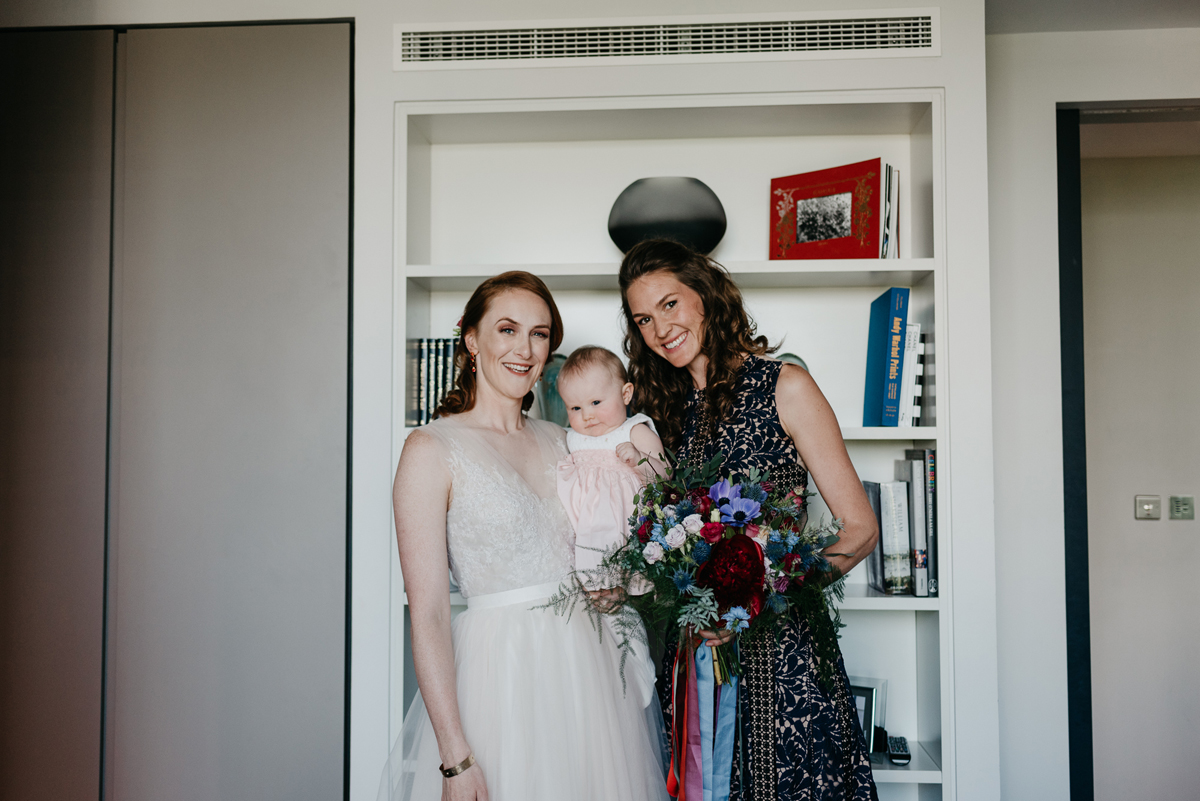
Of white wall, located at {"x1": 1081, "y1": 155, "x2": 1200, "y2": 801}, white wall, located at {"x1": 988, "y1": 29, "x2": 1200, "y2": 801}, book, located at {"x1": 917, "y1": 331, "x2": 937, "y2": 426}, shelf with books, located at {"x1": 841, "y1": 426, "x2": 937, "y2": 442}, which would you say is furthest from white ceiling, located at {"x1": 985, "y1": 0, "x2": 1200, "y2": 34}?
shelf with books, located at {"x1": 841, "y1": 426, "x2": 937, "y2": 442}

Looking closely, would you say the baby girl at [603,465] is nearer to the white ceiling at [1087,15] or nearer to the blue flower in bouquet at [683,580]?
the blue flower in bouquet at [683,580]

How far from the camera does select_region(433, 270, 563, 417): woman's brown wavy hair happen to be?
164 centimetres

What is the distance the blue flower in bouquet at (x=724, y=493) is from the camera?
4.35ft

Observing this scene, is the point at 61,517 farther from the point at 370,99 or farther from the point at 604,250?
the point at 604,250

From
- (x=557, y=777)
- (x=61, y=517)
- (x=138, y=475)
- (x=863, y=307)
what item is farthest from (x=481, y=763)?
(x=863, y=307)

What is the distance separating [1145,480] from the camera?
323 cm

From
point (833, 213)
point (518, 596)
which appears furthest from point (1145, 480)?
point (518, 596)

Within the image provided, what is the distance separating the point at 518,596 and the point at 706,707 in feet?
1.47

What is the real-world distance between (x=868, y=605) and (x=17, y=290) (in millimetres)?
2638

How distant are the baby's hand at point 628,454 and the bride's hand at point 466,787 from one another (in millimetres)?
684

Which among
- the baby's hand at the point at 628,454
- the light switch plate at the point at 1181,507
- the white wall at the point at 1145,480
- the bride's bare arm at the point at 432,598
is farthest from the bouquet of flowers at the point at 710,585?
the light switch plate at the point at 1181,507

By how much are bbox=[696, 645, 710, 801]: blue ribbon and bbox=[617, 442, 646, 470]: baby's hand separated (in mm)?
416

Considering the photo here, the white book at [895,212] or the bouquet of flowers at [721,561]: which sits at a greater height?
the white book at [895,212]

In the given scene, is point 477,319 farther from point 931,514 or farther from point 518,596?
point 931,514
